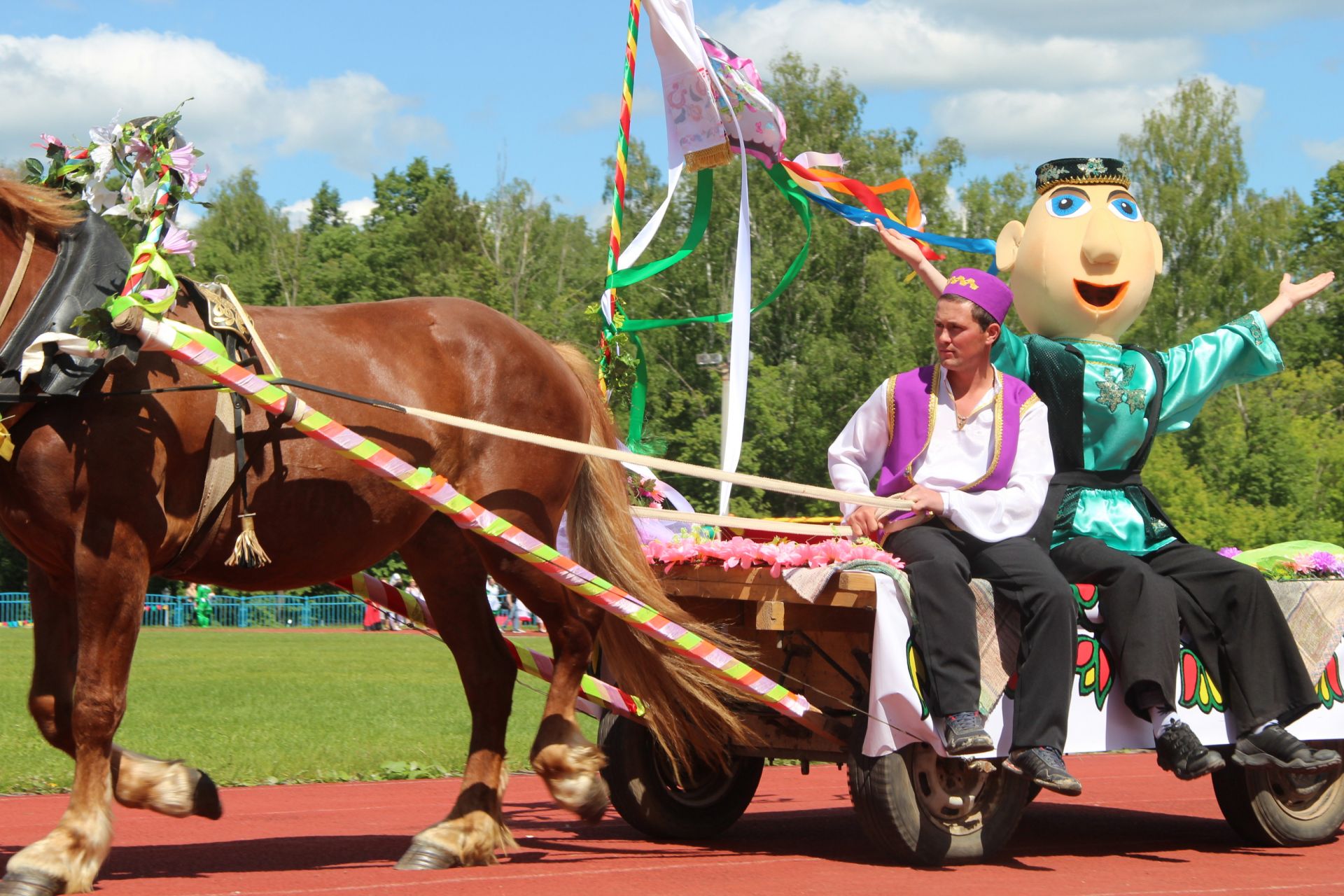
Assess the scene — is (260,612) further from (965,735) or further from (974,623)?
(965,735)

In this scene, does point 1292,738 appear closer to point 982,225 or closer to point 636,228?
point 636,228

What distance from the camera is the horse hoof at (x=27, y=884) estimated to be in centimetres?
437

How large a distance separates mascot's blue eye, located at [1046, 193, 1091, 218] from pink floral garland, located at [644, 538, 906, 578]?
6.21 feet

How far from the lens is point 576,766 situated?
5414 millimetres

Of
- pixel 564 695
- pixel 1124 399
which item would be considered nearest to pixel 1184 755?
pixel 1124 399

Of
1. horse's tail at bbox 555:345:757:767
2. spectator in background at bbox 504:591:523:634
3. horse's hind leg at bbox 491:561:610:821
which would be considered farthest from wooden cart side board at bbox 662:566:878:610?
spectator in background at bbox 504:591:523:634

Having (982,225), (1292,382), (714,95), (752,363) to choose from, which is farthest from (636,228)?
(714,95)

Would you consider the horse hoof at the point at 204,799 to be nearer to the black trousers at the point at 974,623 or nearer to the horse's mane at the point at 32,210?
the horse's mane at the point at 32,210

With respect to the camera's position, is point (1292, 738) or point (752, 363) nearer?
point (1292, 738)

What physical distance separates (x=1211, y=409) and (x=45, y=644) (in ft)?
115

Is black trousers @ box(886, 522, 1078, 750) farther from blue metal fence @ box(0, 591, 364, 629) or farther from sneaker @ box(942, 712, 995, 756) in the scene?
blue metal fence @ box(0, 591, 364, 629)

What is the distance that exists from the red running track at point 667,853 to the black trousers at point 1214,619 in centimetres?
62

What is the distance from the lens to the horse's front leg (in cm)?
452

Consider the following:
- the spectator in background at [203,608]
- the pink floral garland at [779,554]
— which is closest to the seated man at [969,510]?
the pink floral garland at [779,554]
